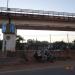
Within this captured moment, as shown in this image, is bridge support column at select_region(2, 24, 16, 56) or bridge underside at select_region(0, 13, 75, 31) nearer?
bridge underside at select_region(0, 13, 75, 31)

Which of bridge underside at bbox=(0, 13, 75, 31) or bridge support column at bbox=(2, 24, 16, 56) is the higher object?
bridge underside at bbox=(0, 13, 75, 31)

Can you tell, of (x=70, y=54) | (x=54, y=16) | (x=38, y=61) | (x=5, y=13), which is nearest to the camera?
(x=38, y=61)

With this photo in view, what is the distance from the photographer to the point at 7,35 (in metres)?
52.9

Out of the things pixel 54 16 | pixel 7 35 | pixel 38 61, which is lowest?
pixel 38 61

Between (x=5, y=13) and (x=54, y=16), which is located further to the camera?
(x=54, y=16)

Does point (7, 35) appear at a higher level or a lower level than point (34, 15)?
lower

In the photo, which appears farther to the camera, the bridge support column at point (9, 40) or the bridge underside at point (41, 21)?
the bridge support column at point (9, 40)

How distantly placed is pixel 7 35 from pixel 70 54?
13.8m

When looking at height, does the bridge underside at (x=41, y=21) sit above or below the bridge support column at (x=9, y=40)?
above

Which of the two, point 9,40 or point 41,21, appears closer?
point 41,21

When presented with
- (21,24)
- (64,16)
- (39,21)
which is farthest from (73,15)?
(21,24)

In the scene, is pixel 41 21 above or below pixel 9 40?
above

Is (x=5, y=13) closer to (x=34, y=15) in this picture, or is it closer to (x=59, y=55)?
(x=34, y=15)

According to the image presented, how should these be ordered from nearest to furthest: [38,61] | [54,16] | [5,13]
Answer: [38,61]
[5,13]
[54,16]
